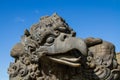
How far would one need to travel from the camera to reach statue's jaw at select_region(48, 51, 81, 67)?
200 inches

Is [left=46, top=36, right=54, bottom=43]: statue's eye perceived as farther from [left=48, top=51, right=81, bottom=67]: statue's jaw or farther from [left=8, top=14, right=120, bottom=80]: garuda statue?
[left=48, top=51, right=81, bottom=67]: statue's jaw

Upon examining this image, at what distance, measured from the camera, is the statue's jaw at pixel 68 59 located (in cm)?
509

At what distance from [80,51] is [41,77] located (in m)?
0.65

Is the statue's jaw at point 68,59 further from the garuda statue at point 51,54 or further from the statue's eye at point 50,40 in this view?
the statue's eye at point 50,40

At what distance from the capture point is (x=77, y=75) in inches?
213

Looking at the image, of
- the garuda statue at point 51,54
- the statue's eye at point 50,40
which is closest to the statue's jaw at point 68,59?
the garuda statue at point 51,54

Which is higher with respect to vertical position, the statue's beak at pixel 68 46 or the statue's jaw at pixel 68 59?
the statue's beak at pixel 68 46

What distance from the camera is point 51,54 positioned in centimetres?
509

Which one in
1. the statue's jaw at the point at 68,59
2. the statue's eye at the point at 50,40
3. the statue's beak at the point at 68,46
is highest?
the statue's eye at the point at 50,40

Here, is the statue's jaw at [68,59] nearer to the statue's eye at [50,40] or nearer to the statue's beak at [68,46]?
the statue's beak at [68,46]

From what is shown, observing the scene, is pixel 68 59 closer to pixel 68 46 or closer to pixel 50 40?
pixel 68 46

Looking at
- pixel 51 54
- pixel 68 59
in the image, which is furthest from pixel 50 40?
pixel 68 59

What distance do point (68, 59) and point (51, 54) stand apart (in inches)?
8.8

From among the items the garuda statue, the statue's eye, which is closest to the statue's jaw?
the garuda statue
